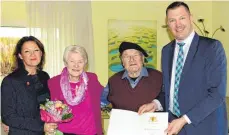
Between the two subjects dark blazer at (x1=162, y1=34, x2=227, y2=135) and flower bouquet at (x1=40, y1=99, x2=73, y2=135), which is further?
flower bouquet at (x1=40, y1=99, x2=73, y2=135)

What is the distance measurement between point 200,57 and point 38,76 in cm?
127

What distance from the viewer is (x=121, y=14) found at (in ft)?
17.3

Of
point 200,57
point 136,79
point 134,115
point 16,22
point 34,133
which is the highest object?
point 16,22

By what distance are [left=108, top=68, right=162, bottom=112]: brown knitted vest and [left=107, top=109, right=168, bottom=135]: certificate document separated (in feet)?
0.61

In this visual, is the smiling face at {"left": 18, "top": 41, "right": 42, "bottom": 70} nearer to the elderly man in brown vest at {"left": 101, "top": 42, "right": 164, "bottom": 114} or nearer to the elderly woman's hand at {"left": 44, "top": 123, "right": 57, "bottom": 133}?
the elderly woman's hand at {"left": 44, "top": 123, "right": 57, "bottom": 133}

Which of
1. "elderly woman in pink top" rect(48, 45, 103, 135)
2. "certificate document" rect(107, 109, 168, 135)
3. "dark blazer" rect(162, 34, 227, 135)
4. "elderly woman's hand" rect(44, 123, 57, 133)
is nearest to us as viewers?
"dark blazer" rect(162, 34, 227, 135)

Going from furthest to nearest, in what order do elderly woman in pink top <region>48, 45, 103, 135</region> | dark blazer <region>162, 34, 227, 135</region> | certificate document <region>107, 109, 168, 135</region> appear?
elderly woman in pink top <region>48, 45, 103, 135</region> → certificate document <region>107, 109, 168, 135</region> → dark blazer <region>162, 34, 227, 135</region>

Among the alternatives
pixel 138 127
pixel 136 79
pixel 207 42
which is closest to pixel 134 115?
pixel 138 127

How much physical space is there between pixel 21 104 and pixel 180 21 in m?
1.31

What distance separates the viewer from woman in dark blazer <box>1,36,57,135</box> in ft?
7.61

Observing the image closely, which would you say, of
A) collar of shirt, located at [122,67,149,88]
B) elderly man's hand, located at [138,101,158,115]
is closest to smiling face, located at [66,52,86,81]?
collar of shirt, located at [122,67,149,88]

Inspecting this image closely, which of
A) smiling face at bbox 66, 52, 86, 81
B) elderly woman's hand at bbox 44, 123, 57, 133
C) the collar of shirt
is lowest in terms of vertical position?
elderly woman's hand at bbox 44, 123, 57, 133

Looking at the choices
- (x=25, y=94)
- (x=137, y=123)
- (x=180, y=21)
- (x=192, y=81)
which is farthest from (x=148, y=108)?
(x=25, y=94)

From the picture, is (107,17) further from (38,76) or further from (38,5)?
(38,76)
